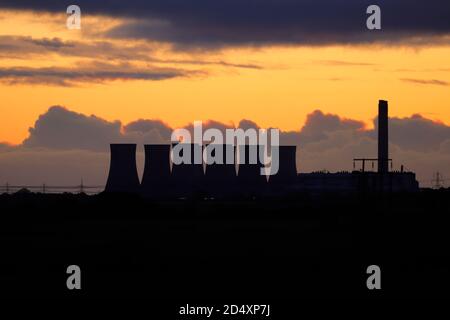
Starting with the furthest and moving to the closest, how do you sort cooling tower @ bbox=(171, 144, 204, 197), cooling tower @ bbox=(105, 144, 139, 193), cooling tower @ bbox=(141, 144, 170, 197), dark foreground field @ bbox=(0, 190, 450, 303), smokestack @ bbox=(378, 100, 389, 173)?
1. cooling tower @ bbox=(171, 144, 204, 197)
2. cooling tower @ bbox=(141, 144, 170, 197)
3. cooling tower @ bbox=(105, 144, 139, 193)
4. smokestack @ bbox=(378, 100, 389, 173)
5. dark foreground field @ bbox=(0, 190, 450, 303)

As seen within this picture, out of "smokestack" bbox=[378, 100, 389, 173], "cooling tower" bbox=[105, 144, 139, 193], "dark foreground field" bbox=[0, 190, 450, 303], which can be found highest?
"smokestack" bbox=[378, 100, 389, 173]

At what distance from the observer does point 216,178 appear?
156375mm

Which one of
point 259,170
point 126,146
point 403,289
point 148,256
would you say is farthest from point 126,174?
point 403,289

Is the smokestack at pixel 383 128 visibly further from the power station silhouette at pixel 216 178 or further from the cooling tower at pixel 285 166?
the cooling tower at pixel 285 166

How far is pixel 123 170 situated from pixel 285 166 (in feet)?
101

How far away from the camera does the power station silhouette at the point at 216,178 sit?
142 meters

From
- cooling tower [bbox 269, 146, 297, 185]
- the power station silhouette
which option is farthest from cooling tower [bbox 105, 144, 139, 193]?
cooling tower [bbox 269, 146, 297, 185]

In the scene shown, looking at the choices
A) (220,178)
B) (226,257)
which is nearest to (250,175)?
(220,178)

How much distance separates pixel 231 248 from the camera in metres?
44.0

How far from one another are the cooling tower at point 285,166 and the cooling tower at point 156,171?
19113 mm

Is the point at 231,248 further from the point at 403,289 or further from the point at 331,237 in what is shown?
the point at 403,289

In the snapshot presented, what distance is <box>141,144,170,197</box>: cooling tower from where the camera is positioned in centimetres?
14561

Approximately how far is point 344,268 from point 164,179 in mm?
112776

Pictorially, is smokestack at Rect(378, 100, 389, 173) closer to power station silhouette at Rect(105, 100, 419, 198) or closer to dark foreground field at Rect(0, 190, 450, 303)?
power station silhouette at Rect(105, 100, 419, 198)
